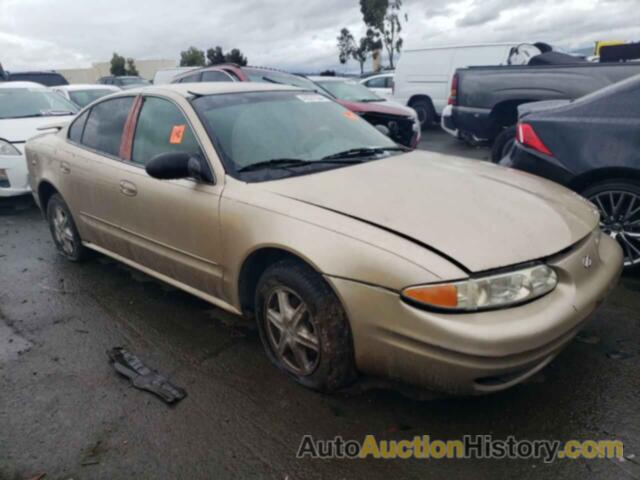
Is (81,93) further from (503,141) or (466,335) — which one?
(466,335)

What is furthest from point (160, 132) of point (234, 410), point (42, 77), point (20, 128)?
point (42, 77)

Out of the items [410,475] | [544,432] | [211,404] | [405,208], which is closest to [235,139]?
[405,208]

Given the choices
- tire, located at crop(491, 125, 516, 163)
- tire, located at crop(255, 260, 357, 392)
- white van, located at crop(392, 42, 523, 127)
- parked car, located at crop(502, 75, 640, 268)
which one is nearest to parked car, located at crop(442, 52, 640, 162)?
tire, located at crop(491, 125, 516, 163)

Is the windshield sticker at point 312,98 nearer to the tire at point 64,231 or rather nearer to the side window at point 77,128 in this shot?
the side window at point 77,128

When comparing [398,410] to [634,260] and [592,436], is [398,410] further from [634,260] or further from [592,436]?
[634,260]

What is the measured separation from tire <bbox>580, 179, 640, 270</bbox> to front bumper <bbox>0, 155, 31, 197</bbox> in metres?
6.19

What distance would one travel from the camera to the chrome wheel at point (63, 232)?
4320 millimetres

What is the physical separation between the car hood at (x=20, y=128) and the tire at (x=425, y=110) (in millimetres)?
8595

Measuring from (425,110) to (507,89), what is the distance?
5.23 meters

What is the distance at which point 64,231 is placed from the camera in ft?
14.5

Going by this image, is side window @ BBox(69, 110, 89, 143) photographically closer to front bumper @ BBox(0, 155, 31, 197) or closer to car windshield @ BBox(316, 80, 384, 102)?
front bumper @ BBox(0, 155, 31, 197)

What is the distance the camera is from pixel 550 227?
2.36 meters

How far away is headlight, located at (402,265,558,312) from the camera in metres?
1.98

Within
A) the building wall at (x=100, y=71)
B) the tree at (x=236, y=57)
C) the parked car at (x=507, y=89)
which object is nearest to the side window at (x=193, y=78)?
the parked car at (x=507, y=89)
